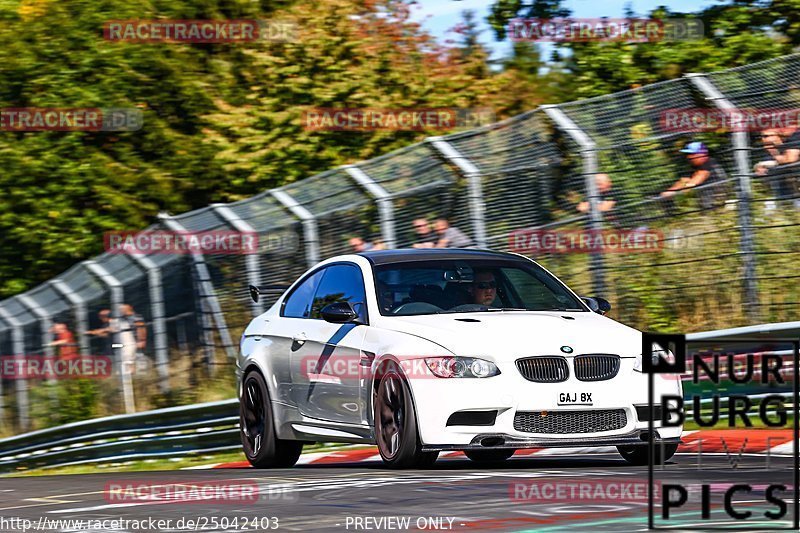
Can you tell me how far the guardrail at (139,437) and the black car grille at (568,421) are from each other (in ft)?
19.6

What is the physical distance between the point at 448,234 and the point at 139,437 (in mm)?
3929

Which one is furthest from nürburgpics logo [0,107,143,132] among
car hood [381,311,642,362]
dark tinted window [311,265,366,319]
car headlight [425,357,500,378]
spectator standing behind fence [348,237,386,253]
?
car headlight [425,357,500,378]

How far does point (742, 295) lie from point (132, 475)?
6078 mm

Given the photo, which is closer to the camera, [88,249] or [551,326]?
[551,326]

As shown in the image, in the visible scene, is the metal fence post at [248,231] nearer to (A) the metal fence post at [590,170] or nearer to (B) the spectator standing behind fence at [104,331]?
(B) the spectator standing behind fence at [104,331]

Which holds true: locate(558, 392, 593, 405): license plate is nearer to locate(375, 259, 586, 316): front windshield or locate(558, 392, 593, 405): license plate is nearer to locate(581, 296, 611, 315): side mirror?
locate(375, 259, 586, 316): front windshield

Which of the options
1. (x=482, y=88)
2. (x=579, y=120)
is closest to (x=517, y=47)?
(x=482, y=88)

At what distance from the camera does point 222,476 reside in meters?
10.9

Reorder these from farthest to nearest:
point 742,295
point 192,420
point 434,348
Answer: point 192,420
point 742,295
point 434,348

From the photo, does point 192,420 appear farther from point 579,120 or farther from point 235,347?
point 579,120

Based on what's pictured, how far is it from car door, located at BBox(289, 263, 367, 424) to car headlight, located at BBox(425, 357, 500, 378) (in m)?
0.96

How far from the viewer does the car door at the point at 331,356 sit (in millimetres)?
11117

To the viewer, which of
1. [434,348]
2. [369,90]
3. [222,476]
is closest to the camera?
[434,348]

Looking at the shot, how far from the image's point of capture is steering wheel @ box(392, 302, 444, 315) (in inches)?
438
